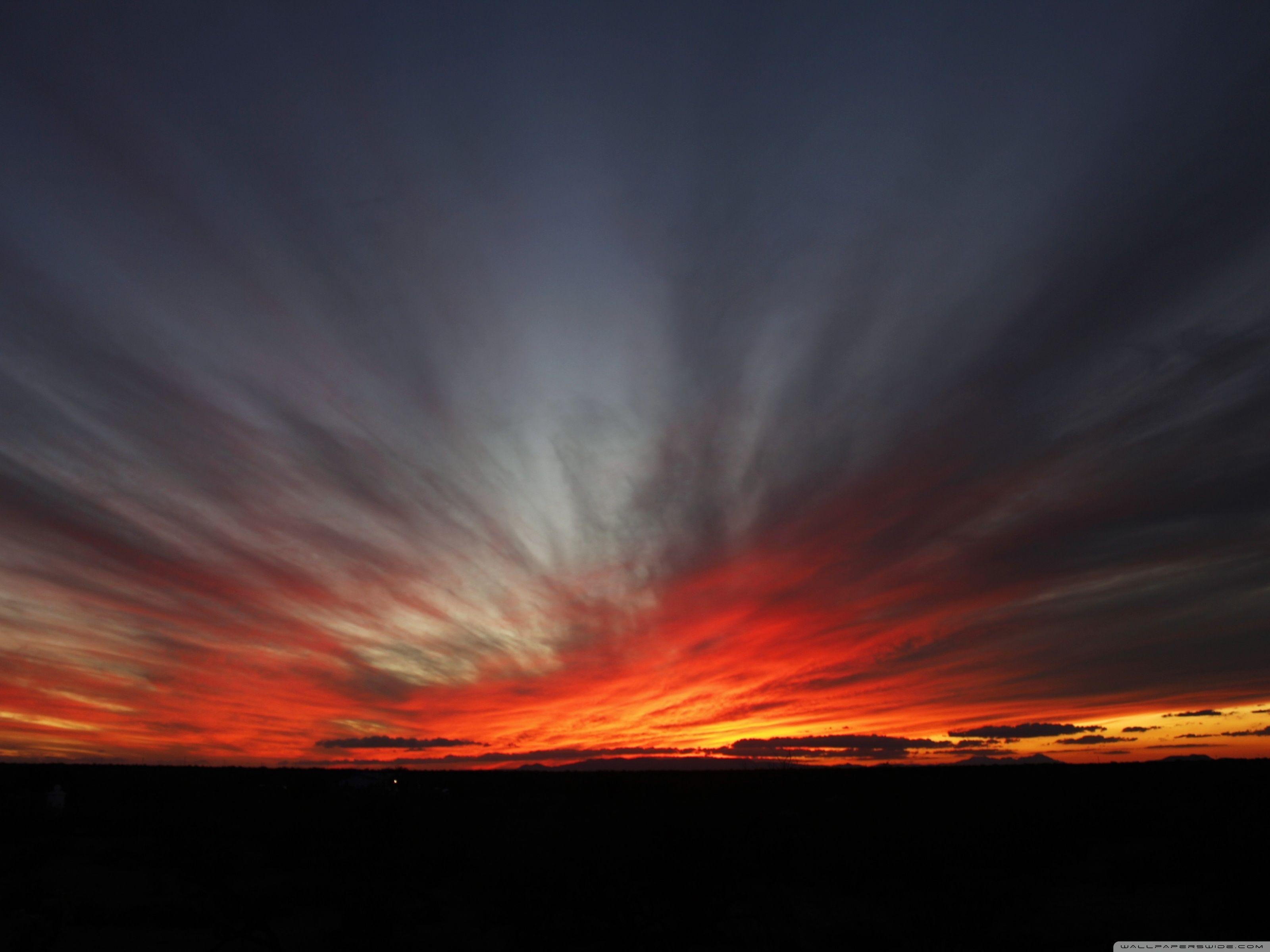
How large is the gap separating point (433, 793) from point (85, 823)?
28938 millimetres

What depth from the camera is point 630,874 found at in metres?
27.3

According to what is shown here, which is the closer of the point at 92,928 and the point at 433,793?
the point at 92,928

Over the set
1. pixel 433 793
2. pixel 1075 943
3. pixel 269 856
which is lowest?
A: pixel 1075 943

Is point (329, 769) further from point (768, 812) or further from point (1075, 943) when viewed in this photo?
point (1075, 943)

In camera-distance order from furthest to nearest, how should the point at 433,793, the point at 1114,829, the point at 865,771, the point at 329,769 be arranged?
the point at 329,769 < the point at 865,771 < the point at 433,793 < the point at 1114,829

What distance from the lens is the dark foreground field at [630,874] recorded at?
2162 centimetres

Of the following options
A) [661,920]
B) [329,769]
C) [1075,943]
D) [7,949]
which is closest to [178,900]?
[7,949]

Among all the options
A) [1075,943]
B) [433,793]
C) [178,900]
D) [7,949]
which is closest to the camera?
[7,949]

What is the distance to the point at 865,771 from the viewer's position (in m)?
111

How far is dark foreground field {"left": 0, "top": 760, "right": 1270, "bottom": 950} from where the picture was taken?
21.6m

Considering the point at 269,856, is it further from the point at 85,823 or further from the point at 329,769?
the point at 329,769

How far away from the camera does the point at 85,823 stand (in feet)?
122

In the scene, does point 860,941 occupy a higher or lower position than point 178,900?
lower

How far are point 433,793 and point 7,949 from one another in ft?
148
